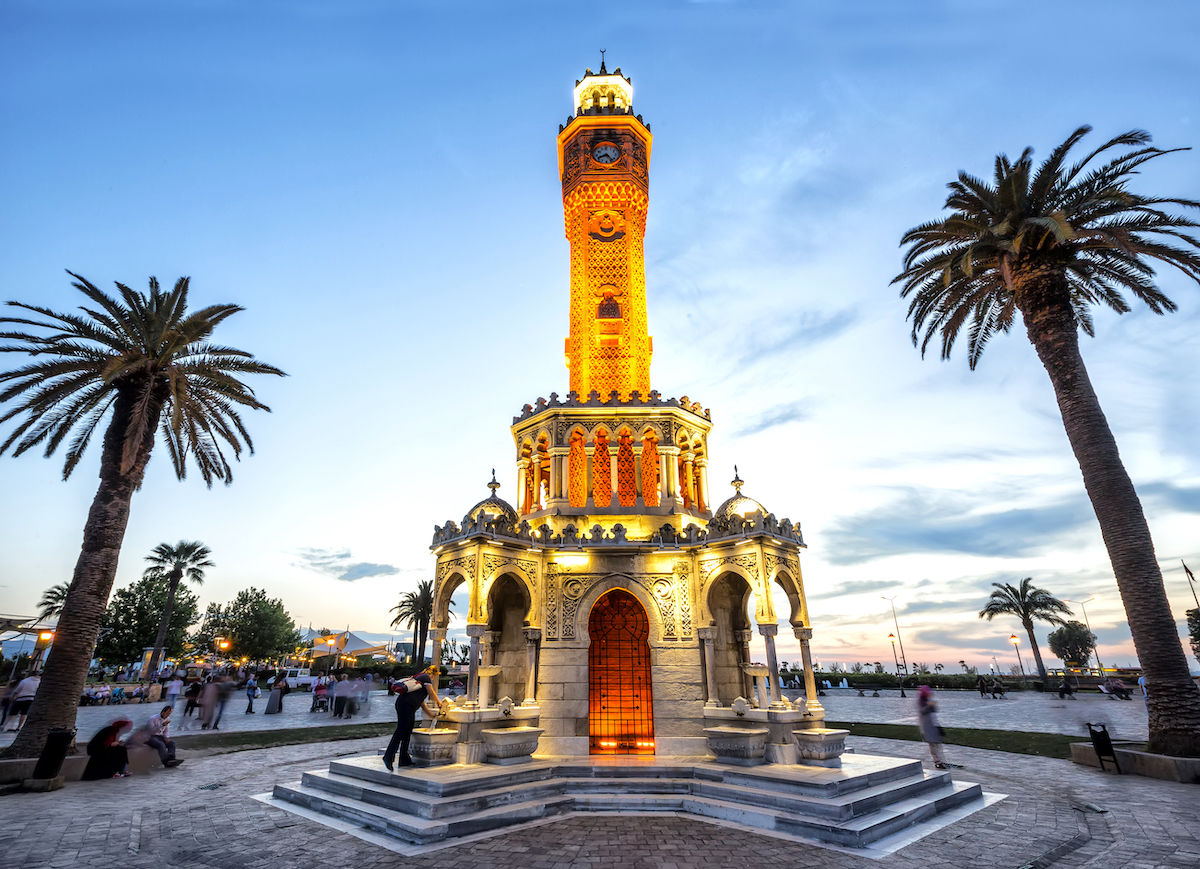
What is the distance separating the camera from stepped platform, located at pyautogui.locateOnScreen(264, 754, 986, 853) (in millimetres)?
9398

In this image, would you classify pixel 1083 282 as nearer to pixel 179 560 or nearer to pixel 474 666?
pixel 474 666

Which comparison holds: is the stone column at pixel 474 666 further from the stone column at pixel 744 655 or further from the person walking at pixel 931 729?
the person walking at pixel 931 729

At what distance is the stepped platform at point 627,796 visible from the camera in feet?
30.8

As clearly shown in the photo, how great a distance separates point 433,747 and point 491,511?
5.53m

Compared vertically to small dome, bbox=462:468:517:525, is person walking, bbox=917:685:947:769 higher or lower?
lower

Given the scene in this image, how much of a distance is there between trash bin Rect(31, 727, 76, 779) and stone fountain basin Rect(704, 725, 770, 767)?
45.3 ft

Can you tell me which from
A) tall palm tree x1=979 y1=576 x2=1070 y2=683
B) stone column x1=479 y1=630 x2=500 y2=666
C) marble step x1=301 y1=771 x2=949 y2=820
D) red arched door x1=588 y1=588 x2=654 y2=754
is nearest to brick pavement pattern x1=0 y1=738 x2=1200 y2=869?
marble step x1=301 y1=771 x2=949 y2=820

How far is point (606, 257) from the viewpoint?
2069 cm

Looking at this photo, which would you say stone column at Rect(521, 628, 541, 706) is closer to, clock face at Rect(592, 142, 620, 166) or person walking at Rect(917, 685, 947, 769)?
person walking at Rect(917, 685, 947, 769)

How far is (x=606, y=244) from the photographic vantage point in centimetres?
2086

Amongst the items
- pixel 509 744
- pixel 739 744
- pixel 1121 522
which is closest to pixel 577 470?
pixel 509 744

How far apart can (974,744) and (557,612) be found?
44.7 feet

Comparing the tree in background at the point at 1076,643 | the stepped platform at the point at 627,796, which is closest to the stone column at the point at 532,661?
the stepped platform at the point at 627,796

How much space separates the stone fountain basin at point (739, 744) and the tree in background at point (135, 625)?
173 feet
